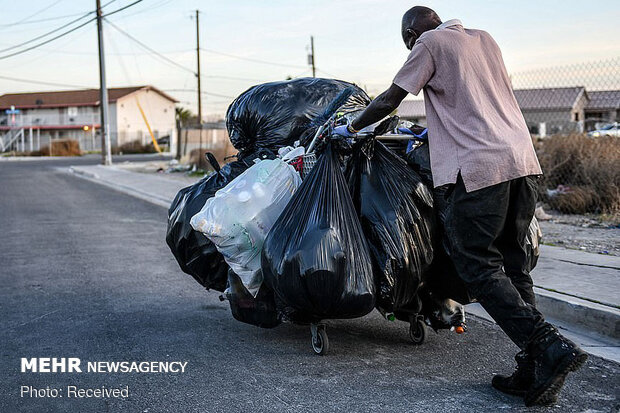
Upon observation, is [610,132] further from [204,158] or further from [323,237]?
[204,158]

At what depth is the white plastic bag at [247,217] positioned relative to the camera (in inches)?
151

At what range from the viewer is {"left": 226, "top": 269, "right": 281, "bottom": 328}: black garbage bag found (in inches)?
157

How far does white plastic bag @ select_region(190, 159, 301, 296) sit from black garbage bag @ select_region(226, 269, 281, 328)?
0.08 meters

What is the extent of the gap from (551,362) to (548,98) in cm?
1086

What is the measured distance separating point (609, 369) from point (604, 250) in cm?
339

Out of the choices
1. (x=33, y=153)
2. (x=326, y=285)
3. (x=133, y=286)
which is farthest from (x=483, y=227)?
(x=33, y=153)

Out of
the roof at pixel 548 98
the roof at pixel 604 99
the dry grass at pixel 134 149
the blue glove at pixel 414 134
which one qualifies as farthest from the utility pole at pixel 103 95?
the blue glove at pixel 414 134

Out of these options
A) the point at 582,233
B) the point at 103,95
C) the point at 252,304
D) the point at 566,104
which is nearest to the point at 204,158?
the point at 103,95

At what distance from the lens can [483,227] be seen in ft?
10.6

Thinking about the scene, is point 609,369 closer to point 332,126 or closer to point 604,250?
point 332,126

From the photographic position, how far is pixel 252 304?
4.05 meters

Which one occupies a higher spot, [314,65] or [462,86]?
[314,65]
